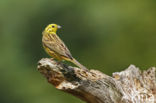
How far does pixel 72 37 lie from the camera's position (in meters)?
→ 32.4

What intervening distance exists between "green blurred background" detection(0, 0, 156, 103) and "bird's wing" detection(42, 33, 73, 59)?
1589 cm

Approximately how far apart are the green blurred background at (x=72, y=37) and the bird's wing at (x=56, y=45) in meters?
15.9

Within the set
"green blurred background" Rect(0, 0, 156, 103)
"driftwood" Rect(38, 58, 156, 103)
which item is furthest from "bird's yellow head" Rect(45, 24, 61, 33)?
"green blurred background" Rect(0, 0, 156, 103)

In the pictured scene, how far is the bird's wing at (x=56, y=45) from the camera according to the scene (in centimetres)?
1300

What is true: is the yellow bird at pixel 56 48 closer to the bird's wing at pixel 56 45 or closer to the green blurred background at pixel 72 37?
the bird's wing at pixel 56 45

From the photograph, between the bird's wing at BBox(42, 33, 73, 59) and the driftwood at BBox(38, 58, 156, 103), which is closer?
the driftwood at BBox(38, 58, 156, 103)

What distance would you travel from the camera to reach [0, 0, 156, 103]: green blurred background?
1244 inches

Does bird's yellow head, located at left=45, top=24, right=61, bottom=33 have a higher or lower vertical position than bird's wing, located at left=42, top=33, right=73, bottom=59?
higher

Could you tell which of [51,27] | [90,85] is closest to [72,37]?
[51,27]

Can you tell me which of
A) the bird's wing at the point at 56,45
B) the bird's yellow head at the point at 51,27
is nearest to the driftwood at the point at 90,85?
the bird's wing at the point at 56,45

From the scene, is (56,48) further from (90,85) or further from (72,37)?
(72,37)

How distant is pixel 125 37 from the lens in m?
33.6

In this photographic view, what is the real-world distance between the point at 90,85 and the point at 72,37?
20567 millimetres

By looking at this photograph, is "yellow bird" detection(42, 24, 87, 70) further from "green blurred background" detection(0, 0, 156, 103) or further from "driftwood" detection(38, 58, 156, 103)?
"green blurred background" detection(0, 0, 156, 103)
